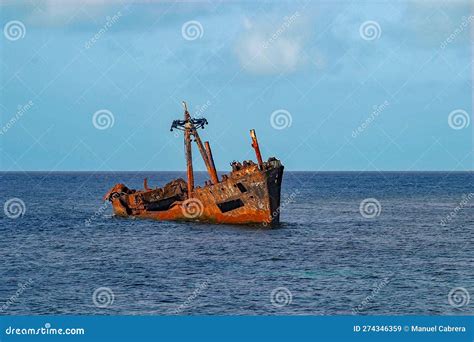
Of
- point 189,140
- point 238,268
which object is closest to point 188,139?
point 189,140

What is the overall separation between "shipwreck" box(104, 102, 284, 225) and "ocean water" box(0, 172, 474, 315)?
→ 40.3 inches

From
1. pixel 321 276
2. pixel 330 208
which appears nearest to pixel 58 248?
pixel 321 276

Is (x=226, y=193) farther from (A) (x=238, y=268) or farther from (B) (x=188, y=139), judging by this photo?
(A) (x=238, y=268)

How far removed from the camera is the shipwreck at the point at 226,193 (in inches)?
1935

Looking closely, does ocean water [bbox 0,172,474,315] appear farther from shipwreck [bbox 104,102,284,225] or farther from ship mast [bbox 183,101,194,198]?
ship mast [bbox 183,101,194,198]

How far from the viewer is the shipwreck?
49.2 metres

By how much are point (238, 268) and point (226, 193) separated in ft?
41.7

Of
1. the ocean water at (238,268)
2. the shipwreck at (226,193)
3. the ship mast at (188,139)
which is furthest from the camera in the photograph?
the ship mast at (188,139)

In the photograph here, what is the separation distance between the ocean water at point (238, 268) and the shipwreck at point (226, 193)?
40.3 inches

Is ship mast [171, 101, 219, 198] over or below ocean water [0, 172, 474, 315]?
over

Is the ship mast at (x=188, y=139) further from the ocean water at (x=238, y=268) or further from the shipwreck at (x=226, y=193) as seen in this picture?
the ocean water at (x=238, y=268)

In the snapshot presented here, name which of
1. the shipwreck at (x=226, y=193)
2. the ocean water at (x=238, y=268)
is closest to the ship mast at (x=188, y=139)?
the shipwreck at (x=226, y=193)

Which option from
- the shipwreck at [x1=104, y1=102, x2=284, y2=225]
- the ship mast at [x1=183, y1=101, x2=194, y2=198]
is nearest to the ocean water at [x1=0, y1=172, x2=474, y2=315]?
the shipwreck at [x1=104, y1=102, x2=284, y2=225]

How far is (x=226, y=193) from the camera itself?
50.6 meters
